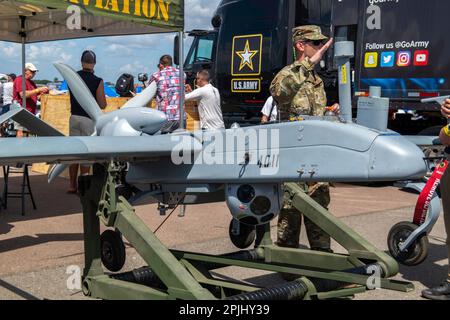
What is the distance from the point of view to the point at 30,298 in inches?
171

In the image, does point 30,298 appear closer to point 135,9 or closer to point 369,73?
point 135,9

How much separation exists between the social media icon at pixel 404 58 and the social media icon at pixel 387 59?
0.11 meters

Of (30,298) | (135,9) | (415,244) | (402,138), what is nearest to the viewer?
(402,138)

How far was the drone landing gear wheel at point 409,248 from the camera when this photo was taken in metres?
4.97

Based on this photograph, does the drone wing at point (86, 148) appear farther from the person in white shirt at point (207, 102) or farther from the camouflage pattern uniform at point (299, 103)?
the person in white shirt at point (207, 102)

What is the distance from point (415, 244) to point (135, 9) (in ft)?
12.5

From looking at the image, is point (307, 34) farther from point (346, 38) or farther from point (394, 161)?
point (346, 38)

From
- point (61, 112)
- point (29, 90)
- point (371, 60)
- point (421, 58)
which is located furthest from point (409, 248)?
point (61, 112)

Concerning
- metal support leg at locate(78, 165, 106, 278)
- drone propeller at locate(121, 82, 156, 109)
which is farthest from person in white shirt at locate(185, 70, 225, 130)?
metal support leg at locate(78, 165, 106, 278)

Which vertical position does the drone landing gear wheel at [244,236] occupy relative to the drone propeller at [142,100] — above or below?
below

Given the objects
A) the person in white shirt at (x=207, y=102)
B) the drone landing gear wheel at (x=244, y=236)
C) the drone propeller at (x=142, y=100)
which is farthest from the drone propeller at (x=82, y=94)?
the person in white shirt at (x=207, y=102)

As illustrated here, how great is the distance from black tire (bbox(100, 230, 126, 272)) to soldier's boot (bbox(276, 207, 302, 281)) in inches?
54.1

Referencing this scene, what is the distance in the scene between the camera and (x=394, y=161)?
289cm
